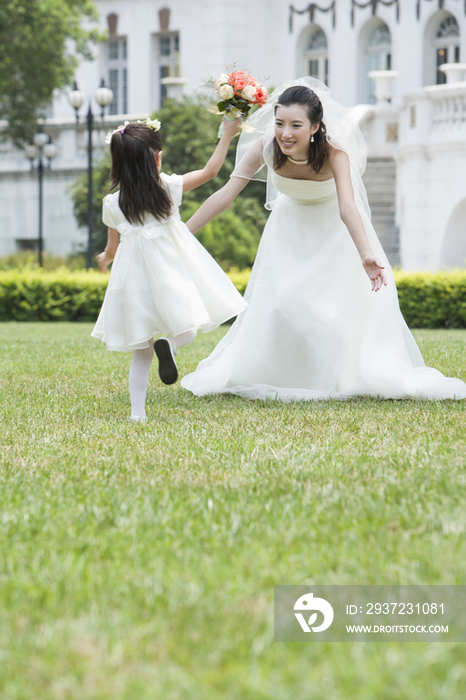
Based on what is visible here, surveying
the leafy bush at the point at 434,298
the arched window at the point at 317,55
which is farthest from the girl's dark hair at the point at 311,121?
the arched window at the point at 317,55

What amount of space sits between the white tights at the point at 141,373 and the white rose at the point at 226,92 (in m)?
1.55

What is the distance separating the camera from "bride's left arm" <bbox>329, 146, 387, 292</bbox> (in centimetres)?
511

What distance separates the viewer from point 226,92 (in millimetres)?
5500

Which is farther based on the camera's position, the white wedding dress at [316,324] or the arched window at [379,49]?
the arched window at [379,49]

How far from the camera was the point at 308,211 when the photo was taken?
19.6ft

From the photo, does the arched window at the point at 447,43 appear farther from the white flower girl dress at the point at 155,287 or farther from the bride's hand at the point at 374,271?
the white flower girl dress at the point at 155,287

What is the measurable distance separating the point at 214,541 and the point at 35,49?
22728mm

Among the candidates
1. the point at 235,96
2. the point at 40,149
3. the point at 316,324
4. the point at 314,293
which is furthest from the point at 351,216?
the point at 40,149

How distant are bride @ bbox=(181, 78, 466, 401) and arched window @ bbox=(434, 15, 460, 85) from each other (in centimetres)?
2026

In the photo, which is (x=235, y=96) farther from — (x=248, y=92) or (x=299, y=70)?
(x=299, y=70)

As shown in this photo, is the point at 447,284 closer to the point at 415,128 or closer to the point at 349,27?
the point at 415,128

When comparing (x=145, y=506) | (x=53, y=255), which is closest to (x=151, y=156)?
(x=145, y=506)

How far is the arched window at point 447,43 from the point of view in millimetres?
24125

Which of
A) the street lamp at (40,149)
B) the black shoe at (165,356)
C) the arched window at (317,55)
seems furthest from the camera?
the arched window at (317,55)
